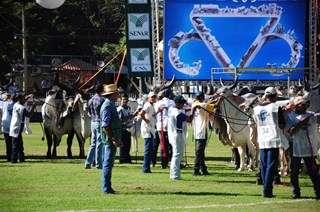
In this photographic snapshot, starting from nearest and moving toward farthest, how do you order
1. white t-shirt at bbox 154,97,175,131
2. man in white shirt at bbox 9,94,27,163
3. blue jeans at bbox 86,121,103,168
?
blue jeans at bbox 86,121,103,168 < white t-shirt at bbox 154,97,175,131 < man in white shirt at bbox 9,94,27,163

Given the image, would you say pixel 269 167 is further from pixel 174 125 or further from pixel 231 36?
pixel 231 36

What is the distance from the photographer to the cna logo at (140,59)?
25109 mm

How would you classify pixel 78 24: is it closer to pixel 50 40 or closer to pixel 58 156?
pixel 50 40

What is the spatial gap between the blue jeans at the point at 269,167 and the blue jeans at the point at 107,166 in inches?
114

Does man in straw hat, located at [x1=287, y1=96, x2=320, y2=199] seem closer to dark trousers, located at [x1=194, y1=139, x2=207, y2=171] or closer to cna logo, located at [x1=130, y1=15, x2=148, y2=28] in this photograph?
dark trousers, located at [x1=194, y1=139, x2=207, y2=171]

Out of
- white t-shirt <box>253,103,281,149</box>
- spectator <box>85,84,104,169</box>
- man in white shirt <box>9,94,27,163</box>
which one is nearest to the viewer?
white t-shirt <box>253,103,281,149</box>

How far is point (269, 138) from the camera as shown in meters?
14.9

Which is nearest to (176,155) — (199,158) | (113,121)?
(199,158)

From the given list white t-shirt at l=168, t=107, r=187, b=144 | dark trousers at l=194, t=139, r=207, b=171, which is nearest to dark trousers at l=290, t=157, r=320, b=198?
white t-shirt at l=168, t=107, r=187, b=144

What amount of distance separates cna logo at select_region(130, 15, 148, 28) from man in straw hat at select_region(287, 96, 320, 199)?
11088mm

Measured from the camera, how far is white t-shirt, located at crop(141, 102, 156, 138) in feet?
64.8

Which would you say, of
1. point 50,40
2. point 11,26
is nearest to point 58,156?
point 11,26

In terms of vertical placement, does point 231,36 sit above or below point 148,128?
above

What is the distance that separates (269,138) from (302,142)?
0.62 meters
